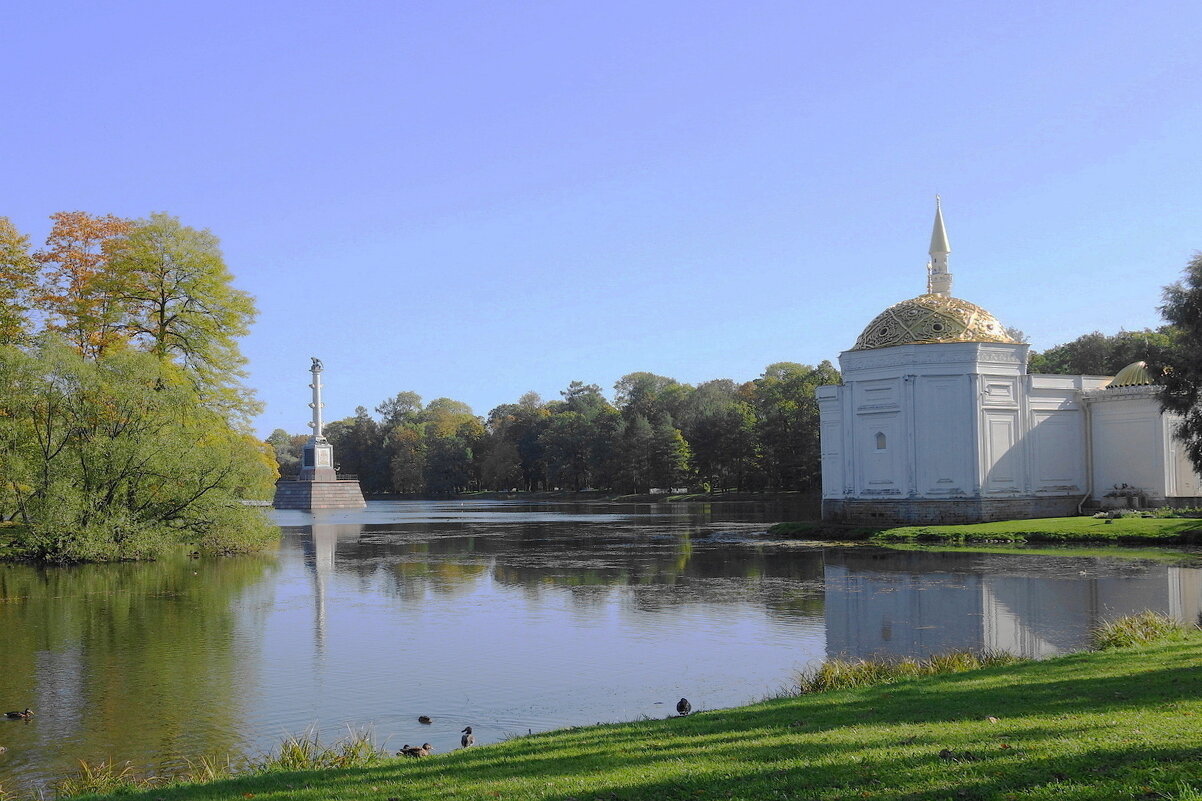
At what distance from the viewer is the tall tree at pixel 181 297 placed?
4234cm

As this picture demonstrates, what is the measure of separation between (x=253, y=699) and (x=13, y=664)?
18.4ft

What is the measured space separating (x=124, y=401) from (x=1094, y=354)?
74.2 metres

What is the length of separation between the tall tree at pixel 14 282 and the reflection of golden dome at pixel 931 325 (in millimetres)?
36942

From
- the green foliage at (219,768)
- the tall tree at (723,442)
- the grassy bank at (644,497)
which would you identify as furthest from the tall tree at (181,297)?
the tall tree at (723,442)

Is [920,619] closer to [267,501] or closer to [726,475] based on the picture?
[267,501]

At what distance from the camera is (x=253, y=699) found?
15.1m

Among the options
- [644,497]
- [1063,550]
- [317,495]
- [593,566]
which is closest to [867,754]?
[593,566]

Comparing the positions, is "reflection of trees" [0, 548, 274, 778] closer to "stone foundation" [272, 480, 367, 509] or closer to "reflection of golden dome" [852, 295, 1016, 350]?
"reflection of golden dome" [852, 295, 1016, 350]

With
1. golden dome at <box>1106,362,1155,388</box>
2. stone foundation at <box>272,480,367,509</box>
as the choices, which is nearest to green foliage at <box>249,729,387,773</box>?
golden dome at <box>1106,362,1155,388</box>

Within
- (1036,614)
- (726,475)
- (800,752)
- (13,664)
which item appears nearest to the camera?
(800,752)

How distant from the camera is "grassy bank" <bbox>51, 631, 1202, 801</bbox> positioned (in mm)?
7285

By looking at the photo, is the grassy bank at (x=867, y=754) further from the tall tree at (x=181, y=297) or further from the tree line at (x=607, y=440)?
the tree line at (x=607, y=440)

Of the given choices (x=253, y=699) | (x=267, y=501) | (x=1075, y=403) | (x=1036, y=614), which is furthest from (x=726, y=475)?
(x=253, y=699)

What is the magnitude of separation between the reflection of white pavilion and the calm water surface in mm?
88
